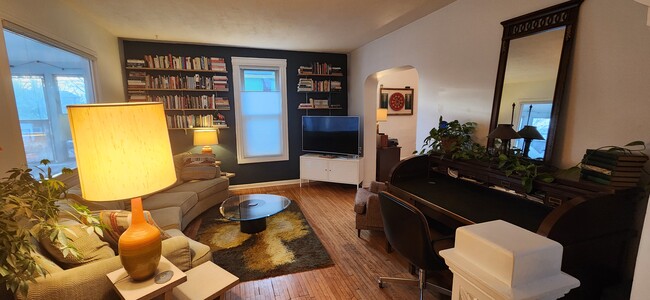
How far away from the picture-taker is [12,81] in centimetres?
186

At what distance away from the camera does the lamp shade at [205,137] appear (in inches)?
165

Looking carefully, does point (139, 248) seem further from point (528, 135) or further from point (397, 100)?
point (397, 100)

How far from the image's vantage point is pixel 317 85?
4.95m

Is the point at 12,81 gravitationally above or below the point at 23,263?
above

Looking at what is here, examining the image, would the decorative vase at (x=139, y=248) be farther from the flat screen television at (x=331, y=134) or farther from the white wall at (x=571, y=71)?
the flat screen television at (x=331, y=134)

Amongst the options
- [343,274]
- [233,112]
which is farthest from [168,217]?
[233,112]

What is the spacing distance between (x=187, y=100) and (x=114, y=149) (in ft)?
11.7

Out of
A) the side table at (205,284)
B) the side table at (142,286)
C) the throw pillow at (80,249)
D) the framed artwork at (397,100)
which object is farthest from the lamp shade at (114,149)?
the framed artwork at (397,100)

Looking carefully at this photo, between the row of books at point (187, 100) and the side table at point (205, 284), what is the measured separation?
3.24 metres

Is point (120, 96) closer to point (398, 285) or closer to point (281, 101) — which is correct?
point (281, 101)

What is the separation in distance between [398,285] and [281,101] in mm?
3578

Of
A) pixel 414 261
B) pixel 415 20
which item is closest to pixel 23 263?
pixel 414 261

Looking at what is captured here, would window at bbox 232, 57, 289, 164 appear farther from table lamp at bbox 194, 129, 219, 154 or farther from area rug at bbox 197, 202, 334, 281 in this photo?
area rug at bbox 197, 202, 334, 281

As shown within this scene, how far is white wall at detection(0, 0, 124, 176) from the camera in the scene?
175 cm
